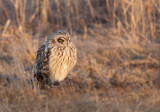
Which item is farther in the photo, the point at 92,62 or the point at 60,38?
the point at 92,62

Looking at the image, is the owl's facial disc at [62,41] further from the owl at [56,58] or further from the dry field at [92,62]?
the dry field at [92,62]

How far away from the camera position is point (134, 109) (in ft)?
11.4

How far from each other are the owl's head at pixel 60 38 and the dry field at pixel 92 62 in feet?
1.78

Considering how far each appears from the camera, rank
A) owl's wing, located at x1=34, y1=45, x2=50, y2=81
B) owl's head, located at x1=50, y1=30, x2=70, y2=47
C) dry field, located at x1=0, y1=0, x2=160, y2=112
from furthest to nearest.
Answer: owl's wing, located at x1=34, y1=45, x2=50, y2=81, owl's head, located at x1=50, y1=30, x2=70, y2=47, dry field, located at x1=0, y1=0, x2=160, y2=112

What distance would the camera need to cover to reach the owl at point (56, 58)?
4363 millimetres

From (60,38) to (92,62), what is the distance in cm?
113

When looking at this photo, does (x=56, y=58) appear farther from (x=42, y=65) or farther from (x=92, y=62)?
(x=92, y=62)

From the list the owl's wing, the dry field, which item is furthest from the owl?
the dry field

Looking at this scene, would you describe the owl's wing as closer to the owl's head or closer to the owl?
the owl

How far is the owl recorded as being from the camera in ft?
14.3

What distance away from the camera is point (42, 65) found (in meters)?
4.52

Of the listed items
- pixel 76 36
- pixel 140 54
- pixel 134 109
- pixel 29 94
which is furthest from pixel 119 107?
pixel 76 36

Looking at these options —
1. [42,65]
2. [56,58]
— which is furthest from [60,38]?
[42,65]

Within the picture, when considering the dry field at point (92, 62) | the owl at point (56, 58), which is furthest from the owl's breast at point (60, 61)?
the dry field at point (92, 62)
